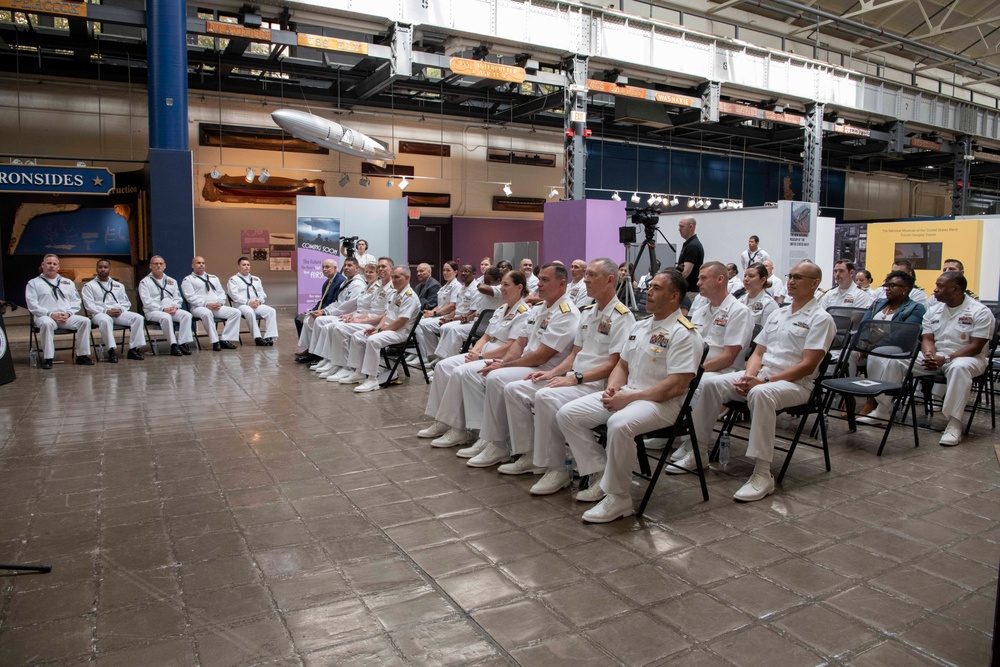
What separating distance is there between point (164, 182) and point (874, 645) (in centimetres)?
1097

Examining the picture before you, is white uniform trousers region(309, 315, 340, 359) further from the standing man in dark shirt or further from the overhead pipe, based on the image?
the overhead pipe

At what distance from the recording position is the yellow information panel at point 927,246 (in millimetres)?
11773

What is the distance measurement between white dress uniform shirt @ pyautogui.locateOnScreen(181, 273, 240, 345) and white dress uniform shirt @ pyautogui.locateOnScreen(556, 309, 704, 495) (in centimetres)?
763

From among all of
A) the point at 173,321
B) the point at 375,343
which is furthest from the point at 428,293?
the point at 173,321

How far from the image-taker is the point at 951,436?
5148mm

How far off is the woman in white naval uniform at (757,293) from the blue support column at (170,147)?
875cm

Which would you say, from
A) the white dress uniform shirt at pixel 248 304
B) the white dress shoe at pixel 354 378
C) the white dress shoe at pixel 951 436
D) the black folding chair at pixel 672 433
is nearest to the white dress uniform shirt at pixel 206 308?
the white dress uniform shirt at pixel 248 304

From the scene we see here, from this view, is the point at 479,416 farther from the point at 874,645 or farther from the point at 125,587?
the point at 874,645

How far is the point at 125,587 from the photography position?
9.63 ft

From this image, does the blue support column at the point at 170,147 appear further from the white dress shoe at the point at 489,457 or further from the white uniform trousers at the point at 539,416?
the white uniform trousers at the point at 539,416

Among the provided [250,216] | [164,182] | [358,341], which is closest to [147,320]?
[164,182]

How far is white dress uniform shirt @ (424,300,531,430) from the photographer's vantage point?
16.4ft

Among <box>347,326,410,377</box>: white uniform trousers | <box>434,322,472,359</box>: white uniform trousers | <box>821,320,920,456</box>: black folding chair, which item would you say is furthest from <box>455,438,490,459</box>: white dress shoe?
<box>434,322,472,359</box>: white uniform trousers

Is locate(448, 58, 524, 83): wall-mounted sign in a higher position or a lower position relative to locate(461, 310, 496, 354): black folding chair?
higher
